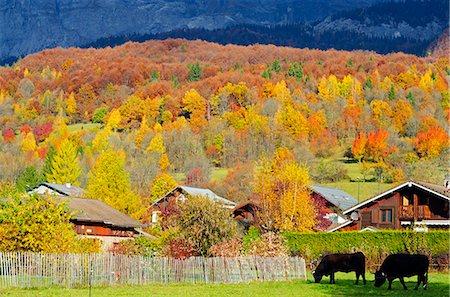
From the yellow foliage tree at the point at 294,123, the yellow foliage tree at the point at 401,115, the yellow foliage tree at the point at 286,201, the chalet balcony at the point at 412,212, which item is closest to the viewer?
the chalet balcony at the point at 412,212

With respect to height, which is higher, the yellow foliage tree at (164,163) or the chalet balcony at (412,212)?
the yellow foliage tree at (164,163)

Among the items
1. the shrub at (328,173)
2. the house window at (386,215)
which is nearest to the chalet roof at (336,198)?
the house window at (386,215)

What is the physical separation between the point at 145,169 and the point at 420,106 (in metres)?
78.9

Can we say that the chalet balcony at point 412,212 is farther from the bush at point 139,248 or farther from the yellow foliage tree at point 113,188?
the yellow foliage tree at point 113,188

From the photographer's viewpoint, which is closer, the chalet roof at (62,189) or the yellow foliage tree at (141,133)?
the chalet roof at (62,189)

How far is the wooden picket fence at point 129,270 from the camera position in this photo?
118 feet

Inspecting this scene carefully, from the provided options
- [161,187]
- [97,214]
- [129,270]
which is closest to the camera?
[129,270]

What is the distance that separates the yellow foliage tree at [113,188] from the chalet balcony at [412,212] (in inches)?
1359

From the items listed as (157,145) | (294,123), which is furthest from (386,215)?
(294,123)

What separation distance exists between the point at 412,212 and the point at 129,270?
36.4m

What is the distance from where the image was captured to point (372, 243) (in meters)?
55.3

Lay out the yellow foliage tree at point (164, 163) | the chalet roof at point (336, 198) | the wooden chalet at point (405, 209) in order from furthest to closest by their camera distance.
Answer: the yellow foliage tree at point (164, 163), the chalet roof at point (336, 198), the wooden chalet at point (405, 209)

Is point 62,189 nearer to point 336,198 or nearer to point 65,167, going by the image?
point 336,198

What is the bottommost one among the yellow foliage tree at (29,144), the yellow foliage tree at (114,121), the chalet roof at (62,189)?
the chalet roof at (62,189)
